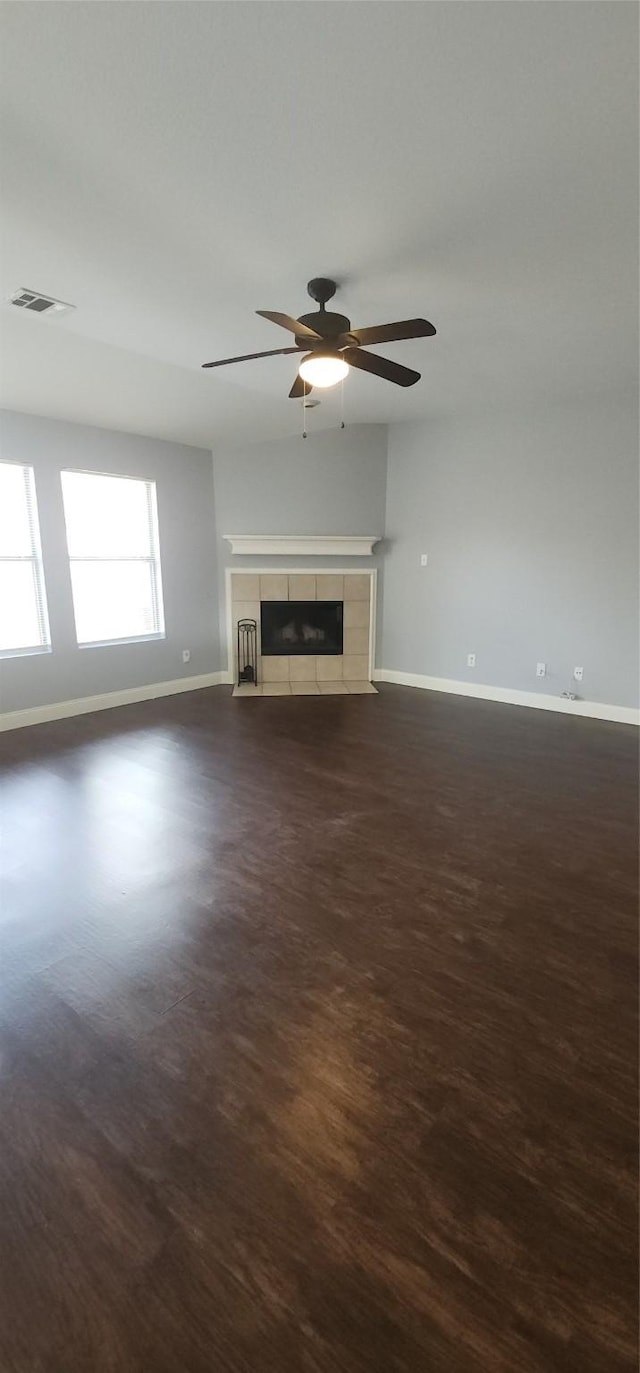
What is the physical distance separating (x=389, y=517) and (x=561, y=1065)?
5424 millimetres

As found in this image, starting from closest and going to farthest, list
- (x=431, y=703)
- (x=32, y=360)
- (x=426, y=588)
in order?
(x=32, y=360), (x=431, y=703), (x=426, y=588)

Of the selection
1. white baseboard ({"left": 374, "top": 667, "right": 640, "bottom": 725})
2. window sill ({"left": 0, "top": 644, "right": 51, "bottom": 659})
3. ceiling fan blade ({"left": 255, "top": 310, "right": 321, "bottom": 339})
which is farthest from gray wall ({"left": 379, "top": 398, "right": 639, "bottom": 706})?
window sill ({"left": 0, "top": 644, "right": 51, "bottom": 659})

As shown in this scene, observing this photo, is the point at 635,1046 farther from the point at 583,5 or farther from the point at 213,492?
the point at 213,492

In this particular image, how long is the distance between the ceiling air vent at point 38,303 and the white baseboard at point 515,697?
449 cm

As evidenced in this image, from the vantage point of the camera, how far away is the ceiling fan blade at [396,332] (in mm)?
2328

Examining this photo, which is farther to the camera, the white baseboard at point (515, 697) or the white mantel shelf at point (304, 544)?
the white mantel shelf at point (304, 544)

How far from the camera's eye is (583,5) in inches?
52.7

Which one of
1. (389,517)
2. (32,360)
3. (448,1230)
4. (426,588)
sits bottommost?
(448,1230)

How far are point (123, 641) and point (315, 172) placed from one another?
4.14 m

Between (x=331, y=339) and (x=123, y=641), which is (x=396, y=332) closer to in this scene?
(x=331, y=339)

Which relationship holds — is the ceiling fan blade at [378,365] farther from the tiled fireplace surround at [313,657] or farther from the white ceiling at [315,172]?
the tiled fireplace surround at [313,657]

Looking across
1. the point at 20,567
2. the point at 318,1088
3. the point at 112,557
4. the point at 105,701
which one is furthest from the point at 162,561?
the point at 318,1088

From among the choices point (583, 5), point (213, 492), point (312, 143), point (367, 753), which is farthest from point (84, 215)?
point (213, 492)

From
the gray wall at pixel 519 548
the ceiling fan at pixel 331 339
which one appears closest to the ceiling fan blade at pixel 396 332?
the ceiling fan at pixel 331 339
